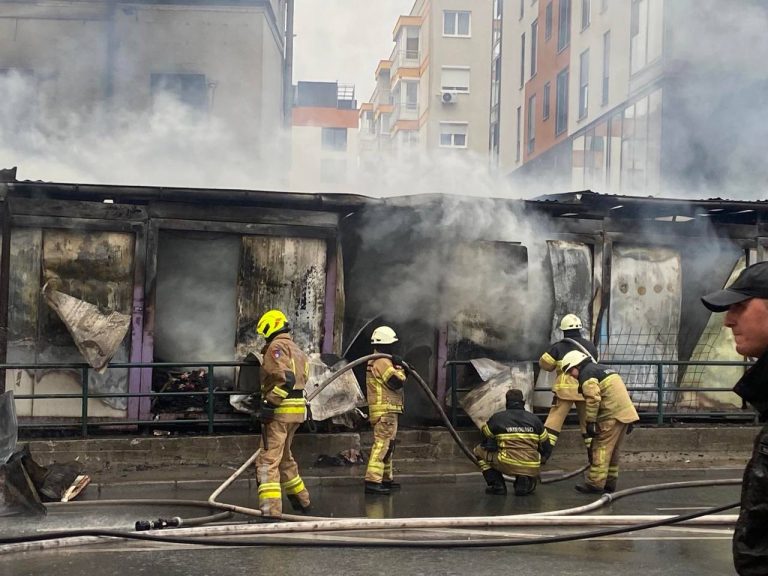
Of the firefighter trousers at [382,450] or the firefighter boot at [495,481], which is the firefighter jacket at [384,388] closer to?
the firefighter trousers at [382,450]

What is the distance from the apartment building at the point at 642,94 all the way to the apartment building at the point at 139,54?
360 inches

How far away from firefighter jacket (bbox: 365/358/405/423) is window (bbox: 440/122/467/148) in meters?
38.1

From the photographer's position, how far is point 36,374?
34.2ft

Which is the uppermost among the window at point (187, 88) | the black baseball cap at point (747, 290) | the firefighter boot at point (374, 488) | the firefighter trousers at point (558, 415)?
the window at point (187, 88)

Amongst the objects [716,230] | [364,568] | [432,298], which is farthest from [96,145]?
[364,568]

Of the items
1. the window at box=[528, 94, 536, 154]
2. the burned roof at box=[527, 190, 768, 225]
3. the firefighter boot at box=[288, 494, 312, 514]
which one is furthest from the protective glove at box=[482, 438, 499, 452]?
the window at box=[528, 94, 536, 154]

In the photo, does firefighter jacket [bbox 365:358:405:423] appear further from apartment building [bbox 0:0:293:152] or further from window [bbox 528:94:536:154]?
window [bbox 528:94:536:154]

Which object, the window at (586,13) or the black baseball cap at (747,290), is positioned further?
the window at (586,13)

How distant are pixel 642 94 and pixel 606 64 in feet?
13.3

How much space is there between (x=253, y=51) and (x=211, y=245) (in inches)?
437

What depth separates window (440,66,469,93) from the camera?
1829 inches

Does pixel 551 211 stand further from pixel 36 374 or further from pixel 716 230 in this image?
pixel 36 374

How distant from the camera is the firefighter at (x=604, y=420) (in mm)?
9039

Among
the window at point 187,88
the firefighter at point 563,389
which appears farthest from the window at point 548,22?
the firefighter at point 563,389
